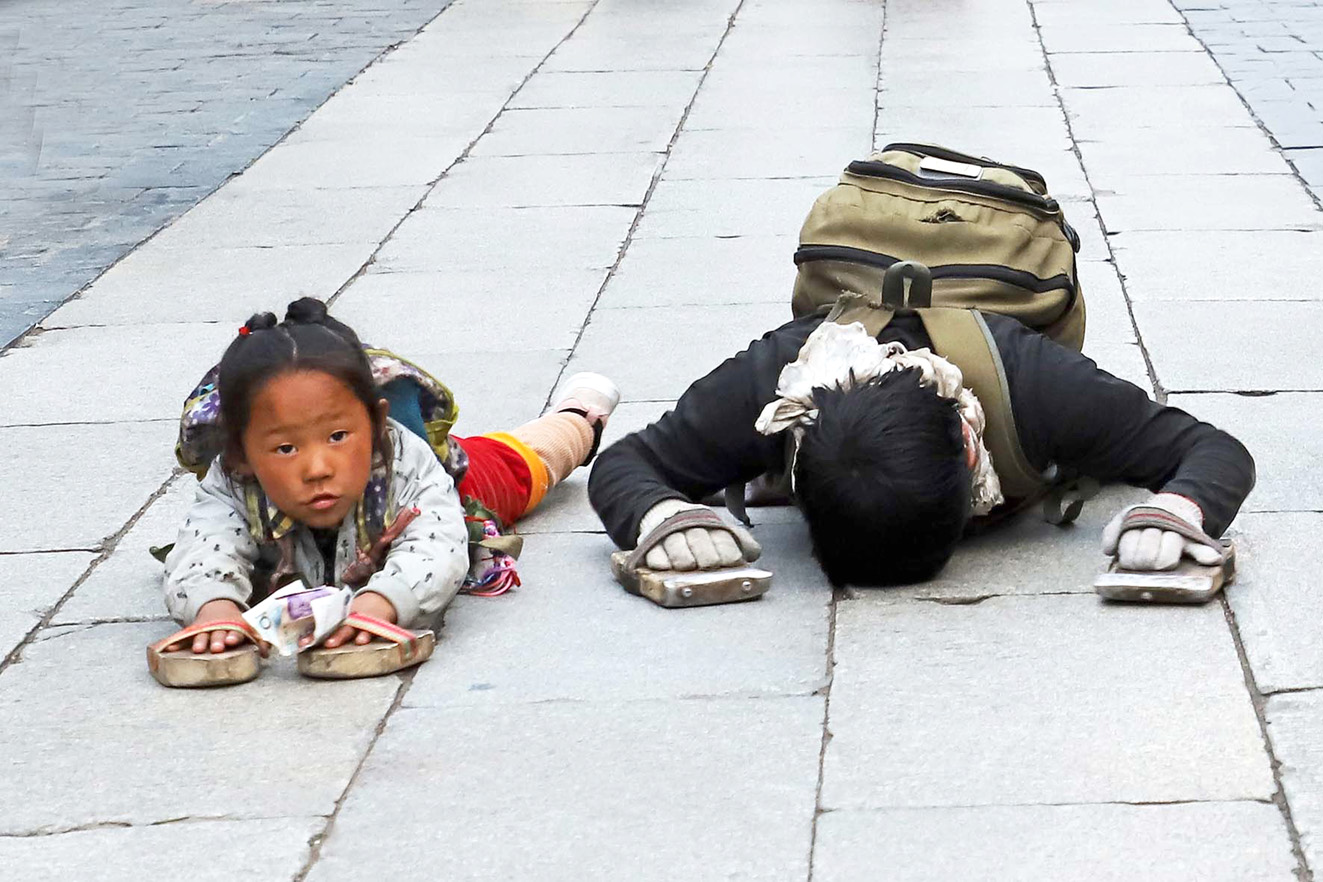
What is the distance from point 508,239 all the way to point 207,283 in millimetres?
947

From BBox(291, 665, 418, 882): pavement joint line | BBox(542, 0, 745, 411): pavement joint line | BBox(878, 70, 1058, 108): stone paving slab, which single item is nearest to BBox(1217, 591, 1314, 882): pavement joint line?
BBox(291, 665, 418, 882): pavement joint line

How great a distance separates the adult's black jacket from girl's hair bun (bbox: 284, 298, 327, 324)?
0.59 m

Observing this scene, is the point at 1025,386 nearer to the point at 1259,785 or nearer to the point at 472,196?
the point at 1259,785

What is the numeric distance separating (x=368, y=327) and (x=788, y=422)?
2.32m

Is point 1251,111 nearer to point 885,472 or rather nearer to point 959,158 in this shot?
point 959,158

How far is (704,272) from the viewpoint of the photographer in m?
5.60

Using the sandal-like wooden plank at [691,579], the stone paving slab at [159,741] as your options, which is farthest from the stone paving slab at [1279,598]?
the stone paving slab at [159,741]

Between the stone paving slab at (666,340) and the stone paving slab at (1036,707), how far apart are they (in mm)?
1486

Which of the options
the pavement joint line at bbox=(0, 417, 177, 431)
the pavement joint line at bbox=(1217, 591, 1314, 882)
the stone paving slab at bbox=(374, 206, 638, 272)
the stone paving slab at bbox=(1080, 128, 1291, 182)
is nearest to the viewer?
the pavement joint line at bbox=(1217, 591, 1314, 882)

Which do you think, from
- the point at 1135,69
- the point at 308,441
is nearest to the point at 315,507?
the point at 308,441

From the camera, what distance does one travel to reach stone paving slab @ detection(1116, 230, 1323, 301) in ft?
17.0

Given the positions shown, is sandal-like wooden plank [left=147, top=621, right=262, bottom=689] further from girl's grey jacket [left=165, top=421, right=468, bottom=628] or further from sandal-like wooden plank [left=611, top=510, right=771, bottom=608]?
sandal-like wooden plank [left=611, top=510, right=771, bottom=608]

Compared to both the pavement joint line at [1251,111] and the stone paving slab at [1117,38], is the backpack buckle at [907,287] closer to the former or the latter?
the pavement joint line at [1251,111]

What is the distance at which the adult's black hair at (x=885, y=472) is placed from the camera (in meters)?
3.03
